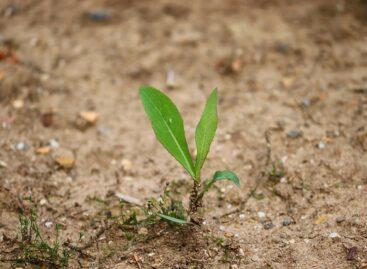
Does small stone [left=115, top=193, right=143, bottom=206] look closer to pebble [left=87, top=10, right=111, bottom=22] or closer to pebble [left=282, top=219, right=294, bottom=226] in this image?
pebble [left=282, top=219, right=294, bottom=226]

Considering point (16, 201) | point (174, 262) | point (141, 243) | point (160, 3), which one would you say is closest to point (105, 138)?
point (16, 201)

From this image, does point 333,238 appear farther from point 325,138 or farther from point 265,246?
point 325,138

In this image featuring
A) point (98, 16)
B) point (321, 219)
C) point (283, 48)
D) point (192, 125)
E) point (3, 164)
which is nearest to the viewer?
point (321, 219)

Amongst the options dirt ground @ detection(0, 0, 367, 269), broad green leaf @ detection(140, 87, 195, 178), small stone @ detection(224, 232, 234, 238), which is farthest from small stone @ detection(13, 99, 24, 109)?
small stone @ detection(224, 232, 234, 238)

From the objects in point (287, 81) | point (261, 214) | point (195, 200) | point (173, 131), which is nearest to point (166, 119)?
point (173, 131)

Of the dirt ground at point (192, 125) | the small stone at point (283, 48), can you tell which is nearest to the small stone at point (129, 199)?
the dirt ground at point (192, 125)

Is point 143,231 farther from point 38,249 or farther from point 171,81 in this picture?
point 171,81
